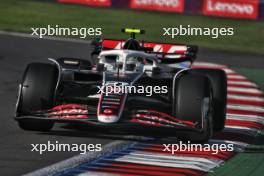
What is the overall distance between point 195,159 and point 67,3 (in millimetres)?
27965

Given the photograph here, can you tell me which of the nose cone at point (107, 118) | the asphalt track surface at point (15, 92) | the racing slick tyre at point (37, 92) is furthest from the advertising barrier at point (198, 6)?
the nose cone at point (107, 118)

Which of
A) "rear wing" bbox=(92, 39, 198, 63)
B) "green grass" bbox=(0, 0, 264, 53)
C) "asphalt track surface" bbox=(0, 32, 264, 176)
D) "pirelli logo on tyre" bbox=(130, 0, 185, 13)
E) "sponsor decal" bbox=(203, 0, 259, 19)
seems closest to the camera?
"asphalt track surface" bbox=(0, 32, 264, 176)

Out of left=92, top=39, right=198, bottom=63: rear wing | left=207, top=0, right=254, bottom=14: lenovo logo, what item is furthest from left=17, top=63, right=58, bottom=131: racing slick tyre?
left=207, top=0, right=254, bottom=14: lenovo logo

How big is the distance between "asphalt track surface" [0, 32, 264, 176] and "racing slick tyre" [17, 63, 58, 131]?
18cm

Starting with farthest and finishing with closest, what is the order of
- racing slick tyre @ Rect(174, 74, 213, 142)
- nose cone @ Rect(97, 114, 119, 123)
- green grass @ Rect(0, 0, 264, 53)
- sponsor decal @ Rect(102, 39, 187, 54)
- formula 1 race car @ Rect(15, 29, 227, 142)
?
1. green grass @ Rect(0, 0, 264, 53)
2. sponsor decal @ Rect(102, 39, 187, 54)
3. racing slick tyre @ Rect(174, 74, 213, 142)
4. formula 1 race car @ Rect(15, 29, 227, 142)
5. nose cone @ Rect(97, 114, 119, 123)

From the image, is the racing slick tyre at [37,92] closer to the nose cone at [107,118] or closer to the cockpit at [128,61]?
the nose cone at [107,118]

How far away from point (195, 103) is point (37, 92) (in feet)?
8.22

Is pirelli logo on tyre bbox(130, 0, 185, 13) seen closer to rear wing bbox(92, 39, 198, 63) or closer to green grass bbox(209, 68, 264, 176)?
rear wing bbox(92, 39, 198, 63)

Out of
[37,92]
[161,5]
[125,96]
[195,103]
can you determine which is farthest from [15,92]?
[161,5]

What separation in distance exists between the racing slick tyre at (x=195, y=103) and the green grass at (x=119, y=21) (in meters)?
18.1

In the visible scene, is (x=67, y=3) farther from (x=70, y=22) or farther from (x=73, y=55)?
(x=73, y=55)

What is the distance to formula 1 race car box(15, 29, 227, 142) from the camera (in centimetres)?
1374

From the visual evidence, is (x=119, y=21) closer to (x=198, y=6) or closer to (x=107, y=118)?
(x=198, y=6)

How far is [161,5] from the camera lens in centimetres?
3978
